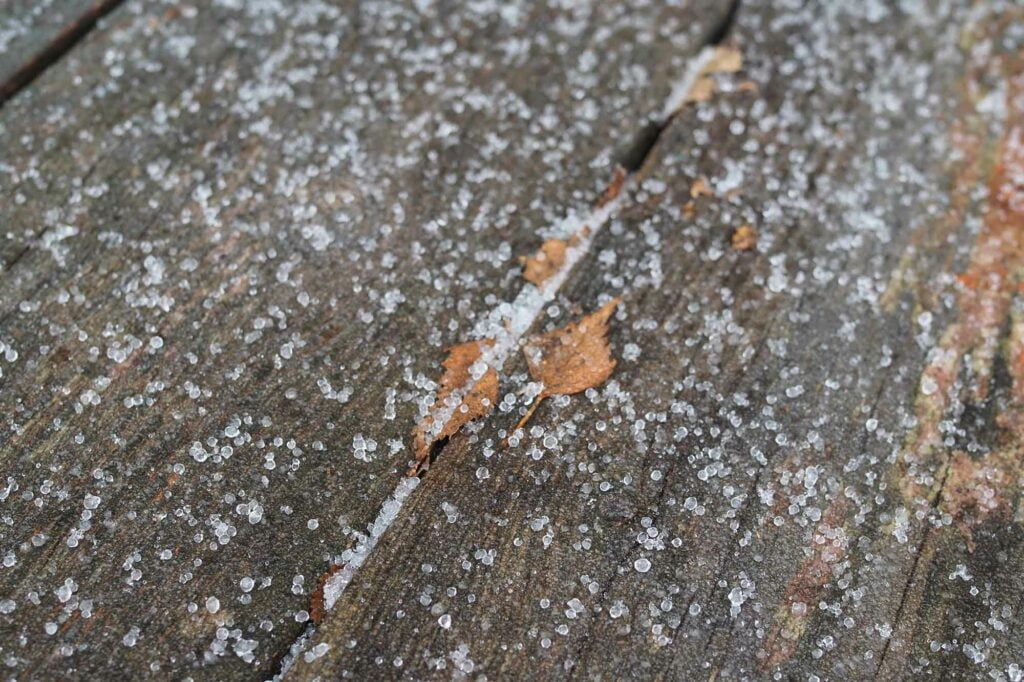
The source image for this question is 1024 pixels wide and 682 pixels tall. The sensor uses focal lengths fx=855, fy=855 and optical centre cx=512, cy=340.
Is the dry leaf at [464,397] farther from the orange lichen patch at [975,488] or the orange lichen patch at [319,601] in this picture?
the orange lichen patch at [975,488]

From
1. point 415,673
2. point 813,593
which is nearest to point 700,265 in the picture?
point 813,593

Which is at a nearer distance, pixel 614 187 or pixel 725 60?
pixel 614 187

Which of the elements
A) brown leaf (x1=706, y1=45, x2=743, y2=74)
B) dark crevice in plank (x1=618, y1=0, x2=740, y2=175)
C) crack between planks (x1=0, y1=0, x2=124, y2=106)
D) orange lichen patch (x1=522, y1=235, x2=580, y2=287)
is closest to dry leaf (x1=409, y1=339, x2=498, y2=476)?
orange lichen patch (x1=522, y1=235, x2=580, y2=287)

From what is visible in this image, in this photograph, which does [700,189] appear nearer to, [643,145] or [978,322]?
[643,145]

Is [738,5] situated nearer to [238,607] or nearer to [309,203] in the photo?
[309,203]

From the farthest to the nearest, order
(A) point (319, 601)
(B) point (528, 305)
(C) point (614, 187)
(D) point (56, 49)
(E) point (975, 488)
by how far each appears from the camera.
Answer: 1. (D) point (56, 49)
2. (C) point (614, 187)
3. (B) point (528, 305)
4. (E) point (975, 488)
5. (A) point (319, 601)

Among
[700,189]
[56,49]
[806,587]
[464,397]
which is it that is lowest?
[806,587]

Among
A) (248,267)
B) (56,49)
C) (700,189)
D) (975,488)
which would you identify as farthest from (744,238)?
(56,49)
